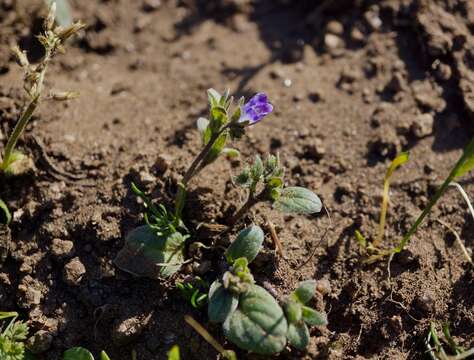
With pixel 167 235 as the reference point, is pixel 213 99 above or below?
above

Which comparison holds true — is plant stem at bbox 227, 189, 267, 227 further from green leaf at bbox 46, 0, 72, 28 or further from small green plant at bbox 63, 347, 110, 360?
green leaf at bbox 46, 0, 72, 28

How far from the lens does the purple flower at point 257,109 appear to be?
2998 millimetres

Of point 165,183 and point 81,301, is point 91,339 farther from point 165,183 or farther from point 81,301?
point 165,183

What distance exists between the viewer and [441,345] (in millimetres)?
3139

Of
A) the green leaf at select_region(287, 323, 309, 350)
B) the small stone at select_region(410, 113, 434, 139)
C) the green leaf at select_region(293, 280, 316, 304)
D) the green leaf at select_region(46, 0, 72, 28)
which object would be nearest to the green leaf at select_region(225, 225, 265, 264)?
the green leaf at select_region(293, 280, 316, 304)

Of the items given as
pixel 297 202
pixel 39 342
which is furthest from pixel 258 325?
pixel 39 342

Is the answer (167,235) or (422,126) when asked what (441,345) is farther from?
(167,235)

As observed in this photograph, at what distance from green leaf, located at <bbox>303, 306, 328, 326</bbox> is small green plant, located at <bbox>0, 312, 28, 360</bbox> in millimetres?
1368

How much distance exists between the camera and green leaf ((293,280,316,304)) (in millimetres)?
2902

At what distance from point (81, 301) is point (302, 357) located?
1171 millimetres

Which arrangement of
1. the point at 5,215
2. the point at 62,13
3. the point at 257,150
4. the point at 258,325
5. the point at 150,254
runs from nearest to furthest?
the point at 258,325, the point at 150,254, the point at 5,215, the point at 257,150, the point at 62,13

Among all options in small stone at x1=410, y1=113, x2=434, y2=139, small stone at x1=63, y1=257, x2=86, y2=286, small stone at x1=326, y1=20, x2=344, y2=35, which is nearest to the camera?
small stone at x1=63, y1=257, x2=86, y2=286

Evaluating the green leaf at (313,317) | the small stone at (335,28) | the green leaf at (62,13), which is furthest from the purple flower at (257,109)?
the green leaf at (62,13)

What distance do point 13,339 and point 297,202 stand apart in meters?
1.54
